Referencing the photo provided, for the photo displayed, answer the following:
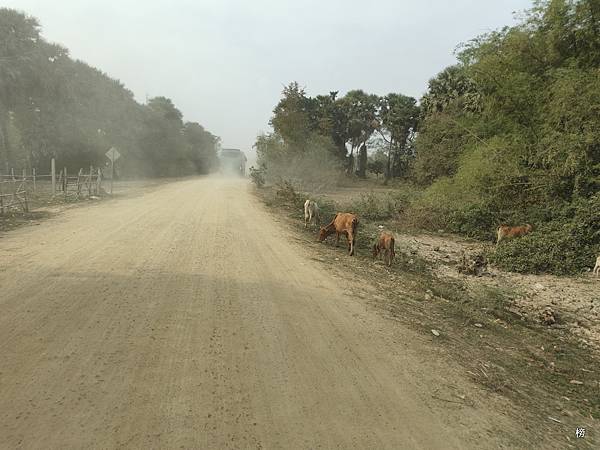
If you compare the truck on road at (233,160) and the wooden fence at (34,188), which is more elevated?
the truck on road at (233,160)

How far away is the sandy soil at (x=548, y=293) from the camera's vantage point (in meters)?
7.08

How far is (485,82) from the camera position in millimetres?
14156

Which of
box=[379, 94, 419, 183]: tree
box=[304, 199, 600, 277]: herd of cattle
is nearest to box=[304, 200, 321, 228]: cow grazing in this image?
box=[304, 199, 600, 277]: herd of cattle

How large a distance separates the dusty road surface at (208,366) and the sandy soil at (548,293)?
3.43 meters

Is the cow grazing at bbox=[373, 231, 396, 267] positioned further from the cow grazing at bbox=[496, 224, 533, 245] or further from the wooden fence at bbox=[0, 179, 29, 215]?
the wooden fence at bbox=[0, 179, 29, 215]

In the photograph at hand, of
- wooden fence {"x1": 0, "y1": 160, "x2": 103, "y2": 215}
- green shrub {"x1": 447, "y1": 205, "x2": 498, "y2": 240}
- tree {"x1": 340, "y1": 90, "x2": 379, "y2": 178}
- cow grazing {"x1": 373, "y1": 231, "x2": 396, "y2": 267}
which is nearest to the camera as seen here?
cow grazing {"x1": 373, "y1": 231, "x2": 396, "y2": 267}

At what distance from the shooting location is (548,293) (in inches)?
340

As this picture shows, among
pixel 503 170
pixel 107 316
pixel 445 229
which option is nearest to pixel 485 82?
pixel 503 170

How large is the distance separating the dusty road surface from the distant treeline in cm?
2586

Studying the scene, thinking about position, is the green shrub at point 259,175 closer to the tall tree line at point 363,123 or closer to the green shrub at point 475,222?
the tall tree line at point 363,123

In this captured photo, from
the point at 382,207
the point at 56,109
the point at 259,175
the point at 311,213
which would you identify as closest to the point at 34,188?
the point at 311,213

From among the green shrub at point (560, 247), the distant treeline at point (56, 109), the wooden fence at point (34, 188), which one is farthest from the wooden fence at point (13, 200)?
the distant treeline at point (56, 109)

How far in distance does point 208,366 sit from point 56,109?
3246 cm

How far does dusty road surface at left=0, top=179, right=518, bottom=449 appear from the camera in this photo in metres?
3.10
